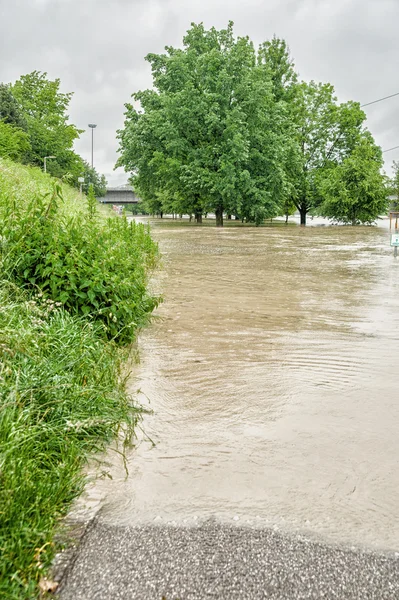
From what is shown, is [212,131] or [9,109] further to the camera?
[9,109]

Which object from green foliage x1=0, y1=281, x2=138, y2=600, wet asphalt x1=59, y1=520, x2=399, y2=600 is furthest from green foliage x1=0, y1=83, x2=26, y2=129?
wet asphalt x1=59, y1=520, x2=399, y2=600

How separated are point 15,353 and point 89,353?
0.82 m

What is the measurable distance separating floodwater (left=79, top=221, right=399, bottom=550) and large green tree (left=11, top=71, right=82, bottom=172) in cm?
4744

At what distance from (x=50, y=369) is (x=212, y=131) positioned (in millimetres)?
33035

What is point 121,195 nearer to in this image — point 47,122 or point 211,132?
point 47,122

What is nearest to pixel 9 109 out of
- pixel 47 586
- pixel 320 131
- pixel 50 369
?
pixel 320 131

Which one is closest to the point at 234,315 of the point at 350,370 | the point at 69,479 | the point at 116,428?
the point at 350,370

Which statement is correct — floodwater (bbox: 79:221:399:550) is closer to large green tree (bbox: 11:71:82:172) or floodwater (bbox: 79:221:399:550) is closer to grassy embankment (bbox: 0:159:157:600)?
grassy embankment (bbox: 0:159:157:600)

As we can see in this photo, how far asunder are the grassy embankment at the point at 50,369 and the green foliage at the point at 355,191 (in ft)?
133

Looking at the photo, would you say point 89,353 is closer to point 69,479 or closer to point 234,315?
point 69,479

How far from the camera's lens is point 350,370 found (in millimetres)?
5355

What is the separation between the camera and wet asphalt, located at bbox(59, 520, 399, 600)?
2334mm

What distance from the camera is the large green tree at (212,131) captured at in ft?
111

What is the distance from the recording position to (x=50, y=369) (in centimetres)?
397
